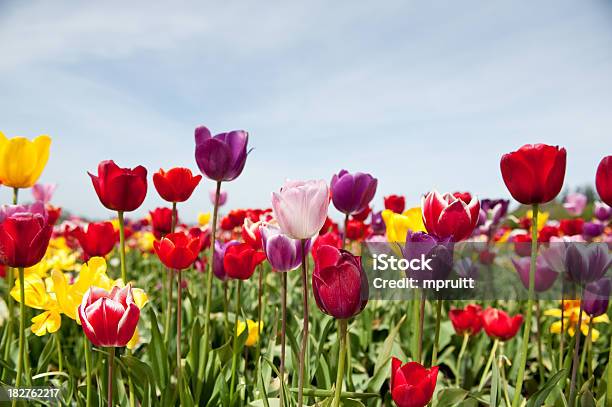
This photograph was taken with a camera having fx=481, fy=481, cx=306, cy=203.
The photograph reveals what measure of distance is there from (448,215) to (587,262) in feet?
2.15

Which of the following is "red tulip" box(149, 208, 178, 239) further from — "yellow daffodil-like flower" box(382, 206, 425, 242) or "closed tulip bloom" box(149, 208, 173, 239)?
"yellow daffodil-like flower" box(382, 206, 425, 242)

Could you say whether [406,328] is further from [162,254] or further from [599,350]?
[162,254]

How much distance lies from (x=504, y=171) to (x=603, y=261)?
24.3 inches

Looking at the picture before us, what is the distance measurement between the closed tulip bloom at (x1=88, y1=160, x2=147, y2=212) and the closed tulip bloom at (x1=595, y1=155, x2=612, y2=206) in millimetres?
1544

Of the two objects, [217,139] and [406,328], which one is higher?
[217,139]

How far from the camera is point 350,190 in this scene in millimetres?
2352

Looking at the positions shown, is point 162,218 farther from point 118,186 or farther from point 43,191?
point 43,191

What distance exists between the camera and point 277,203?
124 centimetres

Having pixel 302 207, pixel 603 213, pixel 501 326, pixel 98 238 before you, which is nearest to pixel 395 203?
pixel 501 326

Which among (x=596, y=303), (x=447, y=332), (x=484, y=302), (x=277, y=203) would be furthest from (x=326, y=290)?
(x=484, y=302)

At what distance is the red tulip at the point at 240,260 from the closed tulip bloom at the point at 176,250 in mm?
254

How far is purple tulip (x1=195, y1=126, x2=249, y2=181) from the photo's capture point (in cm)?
180

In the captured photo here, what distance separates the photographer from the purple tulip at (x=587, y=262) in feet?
5.52

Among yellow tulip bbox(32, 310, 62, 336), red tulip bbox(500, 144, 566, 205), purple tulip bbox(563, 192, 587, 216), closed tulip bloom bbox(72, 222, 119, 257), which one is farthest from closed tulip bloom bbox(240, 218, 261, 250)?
purple tulip bbox(563, 192, 587, 216)
